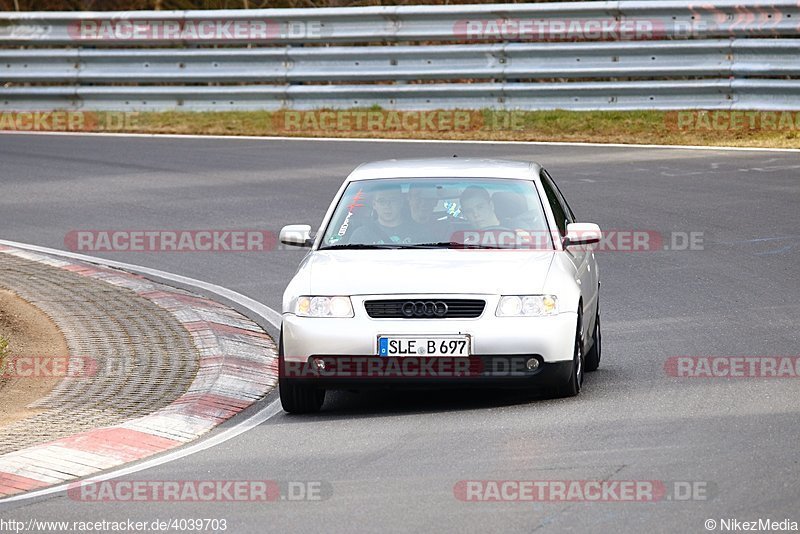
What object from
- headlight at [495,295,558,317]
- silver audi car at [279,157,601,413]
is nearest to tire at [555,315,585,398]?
silver audi car at [279,157,601,413]

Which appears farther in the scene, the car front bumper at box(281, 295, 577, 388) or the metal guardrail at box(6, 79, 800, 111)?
the metal guardrail at box(6, 79, 800, 111)

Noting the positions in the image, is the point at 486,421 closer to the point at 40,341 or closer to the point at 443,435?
the point at 443,435

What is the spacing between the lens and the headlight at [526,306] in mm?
8594

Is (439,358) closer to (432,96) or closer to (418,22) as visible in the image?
(432,96)

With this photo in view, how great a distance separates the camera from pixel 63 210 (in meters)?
17.0

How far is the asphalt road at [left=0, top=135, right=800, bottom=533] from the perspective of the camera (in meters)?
6.57

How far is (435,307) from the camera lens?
856 centimetres

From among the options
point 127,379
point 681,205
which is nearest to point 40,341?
point 127,379

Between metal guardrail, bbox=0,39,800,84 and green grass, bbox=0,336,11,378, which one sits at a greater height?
metal guardrail, bbox=0,39,800,84

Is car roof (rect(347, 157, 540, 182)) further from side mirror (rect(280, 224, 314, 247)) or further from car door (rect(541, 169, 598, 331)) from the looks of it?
side mirror (rect(280, 224, 314, 247))

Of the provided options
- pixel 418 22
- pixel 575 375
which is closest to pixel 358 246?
pixel 575 375

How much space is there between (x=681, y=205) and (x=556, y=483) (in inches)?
391

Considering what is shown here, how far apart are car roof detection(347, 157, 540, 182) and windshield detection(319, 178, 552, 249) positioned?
42mm

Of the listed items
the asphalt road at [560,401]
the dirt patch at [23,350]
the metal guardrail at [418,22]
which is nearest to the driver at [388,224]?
the asphalt road at [560,401]
